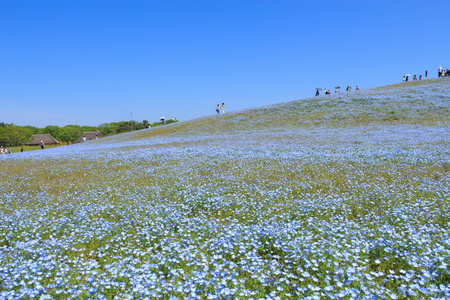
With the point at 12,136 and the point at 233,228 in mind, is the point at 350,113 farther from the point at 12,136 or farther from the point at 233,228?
the point at 12,136

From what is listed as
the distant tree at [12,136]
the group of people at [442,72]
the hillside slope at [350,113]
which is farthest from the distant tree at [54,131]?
the group of people at [442,72]

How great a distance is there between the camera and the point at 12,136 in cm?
11638

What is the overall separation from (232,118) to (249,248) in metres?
37.1

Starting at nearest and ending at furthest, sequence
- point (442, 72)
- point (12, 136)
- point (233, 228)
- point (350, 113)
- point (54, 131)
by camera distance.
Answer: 1. point (233, 228)
2. point (350, 113)
3. point (442, 72)
4. point (12, 136)
5. point (54, 131)

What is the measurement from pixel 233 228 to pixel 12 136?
145 meters

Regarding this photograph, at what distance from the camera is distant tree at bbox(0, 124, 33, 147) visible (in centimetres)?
11419

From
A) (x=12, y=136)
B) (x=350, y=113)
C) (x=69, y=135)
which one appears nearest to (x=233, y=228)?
(x=350, y=113)

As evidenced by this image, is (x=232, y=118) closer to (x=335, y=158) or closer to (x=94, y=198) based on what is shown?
(x=335, y=158)

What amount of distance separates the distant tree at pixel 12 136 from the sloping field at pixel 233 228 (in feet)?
426

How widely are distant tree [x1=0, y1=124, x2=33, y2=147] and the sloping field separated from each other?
12973cm

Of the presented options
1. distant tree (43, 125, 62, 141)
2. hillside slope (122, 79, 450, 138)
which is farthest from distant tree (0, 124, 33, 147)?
hillside slope (122, 79, 450, 138)

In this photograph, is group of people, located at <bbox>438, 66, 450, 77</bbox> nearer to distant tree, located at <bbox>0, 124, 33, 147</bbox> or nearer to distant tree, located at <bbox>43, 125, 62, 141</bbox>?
distant tree, located at <bbox>0, 124, 33, 147</bbox>

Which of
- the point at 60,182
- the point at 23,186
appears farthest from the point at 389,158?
the point at 23,186

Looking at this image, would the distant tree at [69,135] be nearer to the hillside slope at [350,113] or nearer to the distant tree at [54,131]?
the distant tree at [54,131]
